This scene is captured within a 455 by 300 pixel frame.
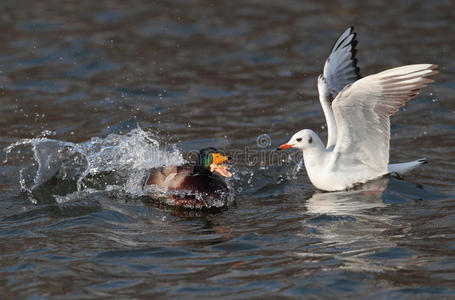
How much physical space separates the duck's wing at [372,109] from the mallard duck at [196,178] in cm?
130

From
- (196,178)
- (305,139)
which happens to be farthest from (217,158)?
(305,139)

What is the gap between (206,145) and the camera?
32.4 feet

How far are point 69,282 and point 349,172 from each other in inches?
146

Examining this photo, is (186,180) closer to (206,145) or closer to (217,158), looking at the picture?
(217,158)

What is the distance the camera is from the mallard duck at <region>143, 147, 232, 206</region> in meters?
7.46

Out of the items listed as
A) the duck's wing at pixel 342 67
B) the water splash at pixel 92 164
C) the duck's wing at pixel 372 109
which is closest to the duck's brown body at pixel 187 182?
the water splash at pixel 92 164

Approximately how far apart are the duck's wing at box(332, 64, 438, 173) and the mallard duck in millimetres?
→ 1301

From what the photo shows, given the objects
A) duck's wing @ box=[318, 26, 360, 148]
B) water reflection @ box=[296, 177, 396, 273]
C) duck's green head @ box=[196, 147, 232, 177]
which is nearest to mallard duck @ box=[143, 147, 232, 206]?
duck's green head @ box=[196, 147, 232, 177]

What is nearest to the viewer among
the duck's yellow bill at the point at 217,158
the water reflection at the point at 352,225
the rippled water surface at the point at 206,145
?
the rippled water surface at the point at 206,145

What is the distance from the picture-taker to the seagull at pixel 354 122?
23.5 ft

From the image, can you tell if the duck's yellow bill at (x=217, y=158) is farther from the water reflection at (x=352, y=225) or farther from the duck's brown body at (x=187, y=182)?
the water reflection at (x=352, y=225)

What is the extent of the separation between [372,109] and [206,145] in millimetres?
3046

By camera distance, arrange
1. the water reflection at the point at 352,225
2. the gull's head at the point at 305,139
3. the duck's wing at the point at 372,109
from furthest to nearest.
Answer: the gull's head at the point at 305,139, the duck's wing at the point at 372,109, the water reflection at the point at 352,225

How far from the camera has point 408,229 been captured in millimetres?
6586
